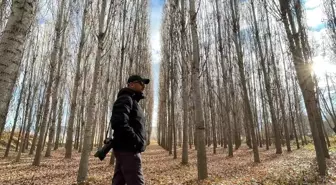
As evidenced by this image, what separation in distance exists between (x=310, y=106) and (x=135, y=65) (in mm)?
10521

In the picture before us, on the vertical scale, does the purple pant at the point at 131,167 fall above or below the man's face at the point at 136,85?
below

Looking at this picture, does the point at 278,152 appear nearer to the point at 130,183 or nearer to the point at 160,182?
the point at 160,182

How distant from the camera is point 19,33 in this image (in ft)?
8.02

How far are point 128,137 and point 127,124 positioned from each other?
155 mm

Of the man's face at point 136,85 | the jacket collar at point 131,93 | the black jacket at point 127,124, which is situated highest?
the man's face at point 136,85

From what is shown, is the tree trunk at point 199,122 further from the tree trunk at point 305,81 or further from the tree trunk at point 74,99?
the tree trunk at point 74,99

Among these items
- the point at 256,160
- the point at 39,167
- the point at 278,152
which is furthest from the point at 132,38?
the point at 278,152

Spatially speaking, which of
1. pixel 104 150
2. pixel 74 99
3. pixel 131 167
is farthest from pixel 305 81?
pixel 74 99

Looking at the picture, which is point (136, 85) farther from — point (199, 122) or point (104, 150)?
point (199, 122)

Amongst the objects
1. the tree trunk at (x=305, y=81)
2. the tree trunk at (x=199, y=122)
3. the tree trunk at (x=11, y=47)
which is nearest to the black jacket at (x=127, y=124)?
the tree trunk at (x=11, y=47)

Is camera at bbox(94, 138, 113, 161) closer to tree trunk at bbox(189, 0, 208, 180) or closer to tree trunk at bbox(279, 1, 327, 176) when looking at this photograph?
tree trunk at bbox(189, 0, 208, 180)

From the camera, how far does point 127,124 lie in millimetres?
2559

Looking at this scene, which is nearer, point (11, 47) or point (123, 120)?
point (11, 47)

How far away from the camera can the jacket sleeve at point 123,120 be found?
2529mm
